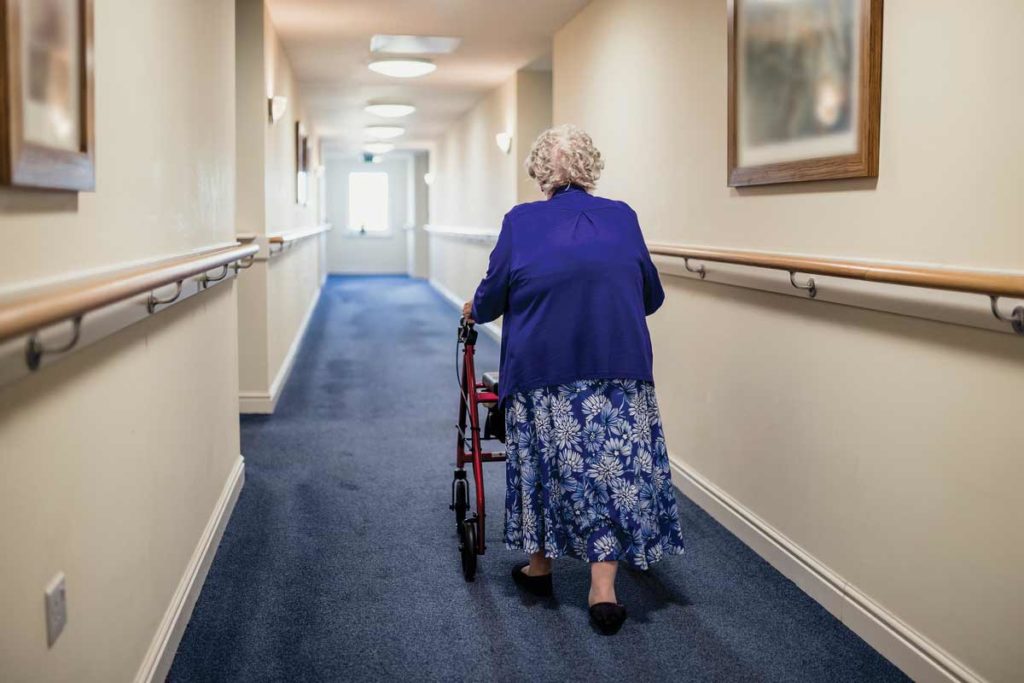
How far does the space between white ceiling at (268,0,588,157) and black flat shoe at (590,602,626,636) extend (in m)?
4.27

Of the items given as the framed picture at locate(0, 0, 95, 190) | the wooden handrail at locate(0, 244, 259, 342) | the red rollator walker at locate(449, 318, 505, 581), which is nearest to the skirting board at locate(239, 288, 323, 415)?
the red rollator walker at locate(449, 318, 505, 581)

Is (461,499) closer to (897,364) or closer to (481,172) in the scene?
(897,364)

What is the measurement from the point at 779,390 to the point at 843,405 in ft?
1.51

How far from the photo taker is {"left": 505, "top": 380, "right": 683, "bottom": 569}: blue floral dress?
3.01m

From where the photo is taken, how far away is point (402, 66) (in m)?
8.03

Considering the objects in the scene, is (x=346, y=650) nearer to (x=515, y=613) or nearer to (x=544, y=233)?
(x=515, y=613)

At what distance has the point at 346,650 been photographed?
2.81 metres

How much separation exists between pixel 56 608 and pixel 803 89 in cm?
260

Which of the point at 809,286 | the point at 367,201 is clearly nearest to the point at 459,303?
the point at 367,201

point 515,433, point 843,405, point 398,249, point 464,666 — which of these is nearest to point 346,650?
point 464,666

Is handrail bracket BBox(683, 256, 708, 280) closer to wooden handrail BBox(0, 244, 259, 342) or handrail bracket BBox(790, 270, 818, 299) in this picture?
handrail bracket BBox(790, 270, 818, 299)

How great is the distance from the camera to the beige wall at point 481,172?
906 cm

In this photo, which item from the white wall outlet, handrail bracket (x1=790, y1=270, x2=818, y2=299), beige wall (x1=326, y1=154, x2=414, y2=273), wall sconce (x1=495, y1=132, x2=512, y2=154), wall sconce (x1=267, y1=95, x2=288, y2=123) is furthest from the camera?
beige wall (x1=326, y1=154, x2=414, y2=273)

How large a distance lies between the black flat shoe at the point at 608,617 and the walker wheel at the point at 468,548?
0.50 metres
